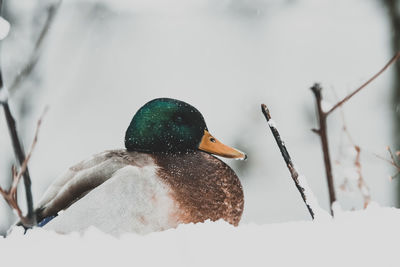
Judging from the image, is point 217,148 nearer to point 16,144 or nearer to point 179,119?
point 179,119

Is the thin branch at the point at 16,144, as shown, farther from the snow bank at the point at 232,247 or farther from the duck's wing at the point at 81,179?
the duck's wing at the point at 81,179

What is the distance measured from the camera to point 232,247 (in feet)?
3.07

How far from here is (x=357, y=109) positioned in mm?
5391

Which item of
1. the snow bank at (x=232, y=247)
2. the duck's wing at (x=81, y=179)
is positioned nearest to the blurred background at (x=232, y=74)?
the duck's wing at (x=81, y=179)

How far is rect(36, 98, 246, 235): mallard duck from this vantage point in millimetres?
1399

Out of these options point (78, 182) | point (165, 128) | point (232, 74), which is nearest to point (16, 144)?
point (78, 182)

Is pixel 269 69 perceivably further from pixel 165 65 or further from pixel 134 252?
pixel 134 252

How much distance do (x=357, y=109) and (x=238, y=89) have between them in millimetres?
1445

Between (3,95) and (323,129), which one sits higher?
(3,95)

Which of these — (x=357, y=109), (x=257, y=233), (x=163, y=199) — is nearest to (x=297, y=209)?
(x=357, y=109)

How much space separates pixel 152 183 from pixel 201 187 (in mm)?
144

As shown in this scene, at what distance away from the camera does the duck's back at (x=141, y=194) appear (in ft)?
4.55

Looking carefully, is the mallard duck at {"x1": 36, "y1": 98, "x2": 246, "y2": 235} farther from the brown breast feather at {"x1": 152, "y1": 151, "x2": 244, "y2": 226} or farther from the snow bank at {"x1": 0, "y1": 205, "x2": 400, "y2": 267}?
the snow bank at {"x1": 0, "y1": 205, "x2": 400, "y2": 267}

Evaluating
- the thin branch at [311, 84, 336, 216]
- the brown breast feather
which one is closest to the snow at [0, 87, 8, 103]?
the thin branch at [311, 84, 336, 216]
